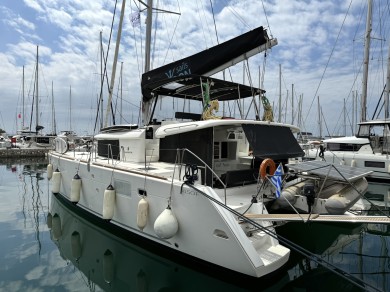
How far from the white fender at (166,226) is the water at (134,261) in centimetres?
84

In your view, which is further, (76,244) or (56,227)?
(56,227)

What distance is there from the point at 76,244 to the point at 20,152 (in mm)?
25528

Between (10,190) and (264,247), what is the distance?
1208cm

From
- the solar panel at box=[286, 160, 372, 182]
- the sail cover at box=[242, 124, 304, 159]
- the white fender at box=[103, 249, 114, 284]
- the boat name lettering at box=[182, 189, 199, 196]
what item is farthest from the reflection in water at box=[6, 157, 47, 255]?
the solar panel at box=[286, 160, 372, 182]

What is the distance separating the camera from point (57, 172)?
9.20 m

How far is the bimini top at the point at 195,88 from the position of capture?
6957 mm

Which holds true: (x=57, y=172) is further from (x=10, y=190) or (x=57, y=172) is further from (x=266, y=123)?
(x=266, y=123)

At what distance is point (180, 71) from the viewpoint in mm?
7082

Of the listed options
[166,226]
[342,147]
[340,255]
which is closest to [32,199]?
[166,226]

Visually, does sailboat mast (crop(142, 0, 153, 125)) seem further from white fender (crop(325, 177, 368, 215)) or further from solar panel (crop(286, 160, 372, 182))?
white fender (crop(325, 177, 368, 215))

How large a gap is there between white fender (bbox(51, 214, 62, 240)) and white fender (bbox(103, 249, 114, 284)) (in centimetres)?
195

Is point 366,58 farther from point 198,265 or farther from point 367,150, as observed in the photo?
point 198,265

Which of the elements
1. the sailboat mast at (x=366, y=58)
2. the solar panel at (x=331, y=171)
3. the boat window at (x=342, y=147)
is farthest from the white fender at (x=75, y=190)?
the sailboat mast at (x=366, y=58)

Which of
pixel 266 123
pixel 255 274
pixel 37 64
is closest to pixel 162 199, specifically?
pixel 255 274
